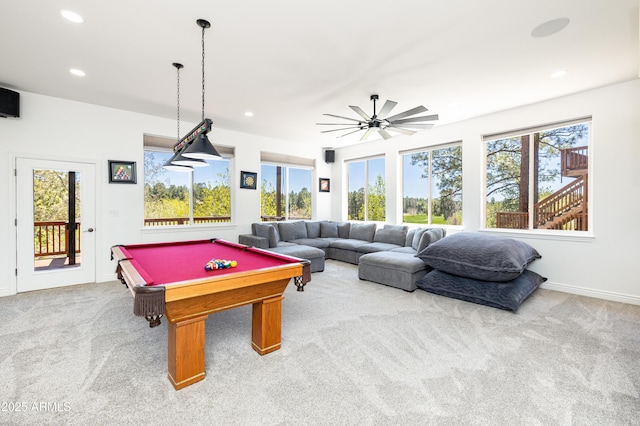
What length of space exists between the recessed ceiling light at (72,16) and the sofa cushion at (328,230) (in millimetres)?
5540

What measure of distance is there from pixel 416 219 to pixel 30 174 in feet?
21.6

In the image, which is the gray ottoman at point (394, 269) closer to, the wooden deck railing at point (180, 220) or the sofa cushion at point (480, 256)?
the sofa cushion at point (480, 256)

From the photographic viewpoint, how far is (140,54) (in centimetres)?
305

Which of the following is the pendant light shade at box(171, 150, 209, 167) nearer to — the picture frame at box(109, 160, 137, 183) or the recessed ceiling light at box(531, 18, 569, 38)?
the picture frame at box(109, 160, 137, 183)

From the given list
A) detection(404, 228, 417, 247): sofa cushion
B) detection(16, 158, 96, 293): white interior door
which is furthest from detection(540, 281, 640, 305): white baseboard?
detection(16, 158, 96, 293): white interior door

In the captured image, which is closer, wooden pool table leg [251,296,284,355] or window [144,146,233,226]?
wooden pool table leg [251,296,284,355]

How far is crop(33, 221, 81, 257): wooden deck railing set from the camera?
14.0 ft

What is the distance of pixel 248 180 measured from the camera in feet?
20.7

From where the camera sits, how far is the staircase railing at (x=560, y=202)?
4.31 meters

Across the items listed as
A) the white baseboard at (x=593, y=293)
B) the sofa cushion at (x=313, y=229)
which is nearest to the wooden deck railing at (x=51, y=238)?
the sofa cushion at (x=313, y=229)

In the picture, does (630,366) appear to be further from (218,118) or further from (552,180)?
(218,118)

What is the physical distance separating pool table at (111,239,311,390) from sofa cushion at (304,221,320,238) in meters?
4.05

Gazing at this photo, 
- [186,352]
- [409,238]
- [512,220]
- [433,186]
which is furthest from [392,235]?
[186,352]

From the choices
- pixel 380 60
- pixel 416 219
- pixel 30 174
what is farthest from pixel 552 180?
pixel 30 174
